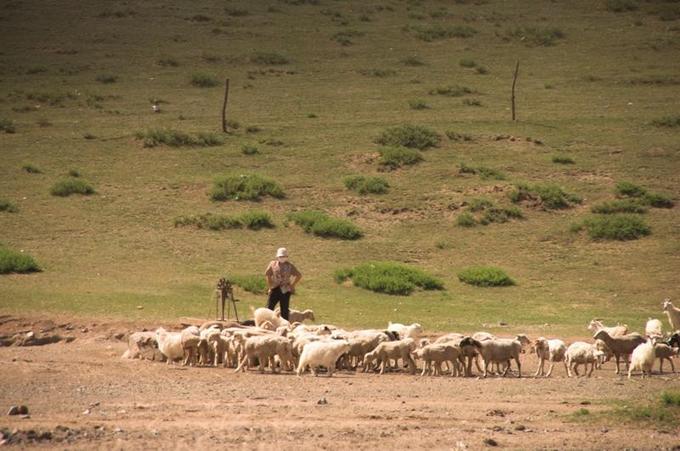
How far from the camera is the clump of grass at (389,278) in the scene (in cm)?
2666

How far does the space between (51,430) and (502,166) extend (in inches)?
985

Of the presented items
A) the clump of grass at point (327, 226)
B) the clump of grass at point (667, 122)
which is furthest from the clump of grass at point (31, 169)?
the clump of grass at point (667, 122)

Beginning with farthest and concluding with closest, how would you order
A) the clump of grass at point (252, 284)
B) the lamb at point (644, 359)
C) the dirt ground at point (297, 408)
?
the clump of grass at point (252, 284) → the lamb at point (644, 359) → the dirt ground at point (297, 408)

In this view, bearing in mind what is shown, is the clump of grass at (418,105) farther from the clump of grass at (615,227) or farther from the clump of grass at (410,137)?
the clump of grass at (615,227)

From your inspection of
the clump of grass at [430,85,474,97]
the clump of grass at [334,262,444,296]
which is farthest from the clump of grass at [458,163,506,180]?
the clump of grass at [430,85,474,97]

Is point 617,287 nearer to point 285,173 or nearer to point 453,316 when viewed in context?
point 453,316

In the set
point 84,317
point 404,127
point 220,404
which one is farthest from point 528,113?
point 220,404

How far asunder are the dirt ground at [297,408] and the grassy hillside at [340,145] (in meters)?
5.59

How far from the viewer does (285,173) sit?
119 ft

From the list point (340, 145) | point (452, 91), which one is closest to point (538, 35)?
point (452, 91)

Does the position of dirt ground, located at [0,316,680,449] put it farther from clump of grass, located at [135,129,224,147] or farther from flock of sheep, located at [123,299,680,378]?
clump of grass, located at [135,129,224,147]

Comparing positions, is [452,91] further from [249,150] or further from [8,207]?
[8,207]

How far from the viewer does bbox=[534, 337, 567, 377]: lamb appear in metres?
19.2

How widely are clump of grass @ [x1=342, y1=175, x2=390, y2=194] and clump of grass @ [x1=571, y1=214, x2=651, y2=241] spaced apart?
228 inches
